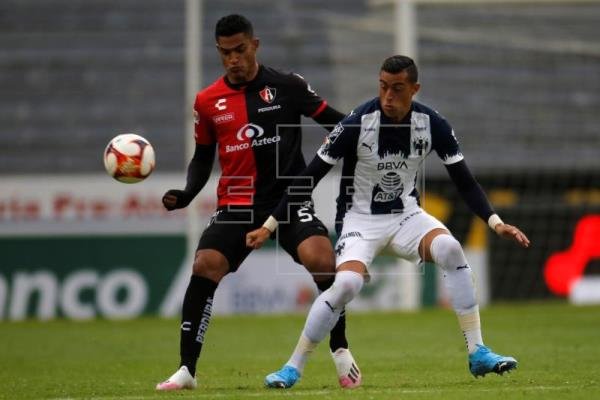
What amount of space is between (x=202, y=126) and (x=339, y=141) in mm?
1009

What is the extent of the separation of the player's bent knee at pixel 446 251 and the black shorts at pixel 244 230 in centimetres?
75

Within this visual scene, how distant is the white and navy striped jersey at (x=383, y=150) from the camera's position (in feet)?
26.0

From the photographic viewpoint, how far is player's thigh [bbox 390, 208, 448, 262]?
26.0 ft

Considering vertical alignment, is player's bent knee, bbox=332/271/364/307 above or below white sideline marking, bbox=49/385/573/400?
above

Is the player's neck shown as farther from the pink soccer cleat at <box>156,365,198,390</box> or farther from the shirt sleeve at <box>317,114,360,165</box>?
the pink soccer cleat at <box>156,365,198,390</box>

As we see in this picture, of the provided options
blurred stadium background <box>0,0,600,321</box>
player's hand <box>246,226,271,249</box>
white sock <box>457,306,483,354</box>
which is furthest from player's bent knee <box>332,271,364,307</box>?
blurred stadium background <box>0,0,600,321</box>

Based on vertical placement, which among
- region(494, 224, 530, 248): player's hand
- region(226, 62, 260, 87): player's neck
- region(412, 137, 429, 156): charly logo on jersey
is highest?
region(226, 62, 260, 87): player's neck

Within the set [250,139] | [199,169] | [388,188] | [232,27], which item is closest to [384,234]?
[388,188]

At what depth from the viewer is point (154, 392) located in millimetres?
7793

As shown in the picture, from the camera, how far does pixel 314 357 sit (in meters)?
11.4

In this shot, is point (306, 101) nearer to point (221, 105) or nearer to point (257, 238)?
point (221, 105)

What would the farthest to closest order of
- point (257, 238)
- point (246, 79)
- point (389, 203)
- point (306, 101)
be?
1. point (306, 101)
2. point (246, 79)
3. point (389, 203)
4. point (257, 238)

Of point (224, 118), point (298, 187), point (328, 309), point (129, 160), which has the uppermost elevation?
point (224, 118)

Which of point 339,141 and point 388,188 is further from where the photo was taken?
point 388,188
